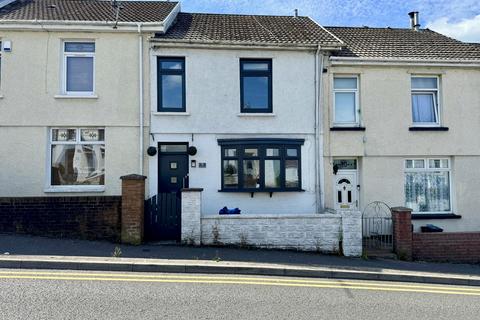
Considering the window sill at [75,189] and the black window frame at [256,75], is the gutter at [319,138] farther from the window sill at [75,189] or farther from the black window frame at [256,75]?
the window sill at [75,189]

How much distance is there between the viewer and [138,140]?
11250 mm

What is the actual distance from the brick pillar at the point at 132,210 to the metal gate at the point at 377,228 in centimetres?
593

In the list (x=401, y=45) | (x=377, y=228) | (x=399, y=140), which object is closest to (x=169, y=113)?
(x=377, y=228)

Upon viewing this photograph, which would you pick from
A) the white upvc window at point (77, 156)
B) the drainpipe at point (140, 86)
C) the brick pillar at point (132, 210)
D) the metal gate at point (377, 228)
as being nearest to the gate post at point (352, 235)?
the metal gate at point (377, 228)

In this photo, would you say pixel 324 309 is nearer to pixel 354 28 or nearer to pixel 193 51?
pixel 193 51

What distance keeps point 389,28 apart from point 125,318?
52.5 ft

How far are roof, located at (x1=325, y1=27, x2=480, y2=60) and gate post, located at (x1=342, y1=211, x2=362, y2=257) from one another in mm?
5888

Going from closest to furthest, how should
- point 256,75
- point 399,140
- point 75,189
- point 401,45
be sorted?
point 75,189
point 256,75
point 399,140
point 401,45

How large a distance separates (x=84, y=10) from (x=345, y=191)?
36.5 feet

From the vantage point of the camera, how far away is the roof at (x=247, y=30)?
11.9 meters

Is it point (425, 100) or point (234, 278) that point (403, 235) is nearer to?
point (234, 278)

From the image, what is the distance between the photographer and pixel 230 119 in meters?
11.7

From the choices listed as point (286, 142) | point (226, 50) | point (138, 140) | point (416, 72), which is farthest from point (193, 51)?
point (416, 72)

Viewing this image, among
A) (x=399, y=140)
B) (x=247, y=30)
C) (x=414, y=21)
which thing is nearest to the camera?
(x=399, y=140)
